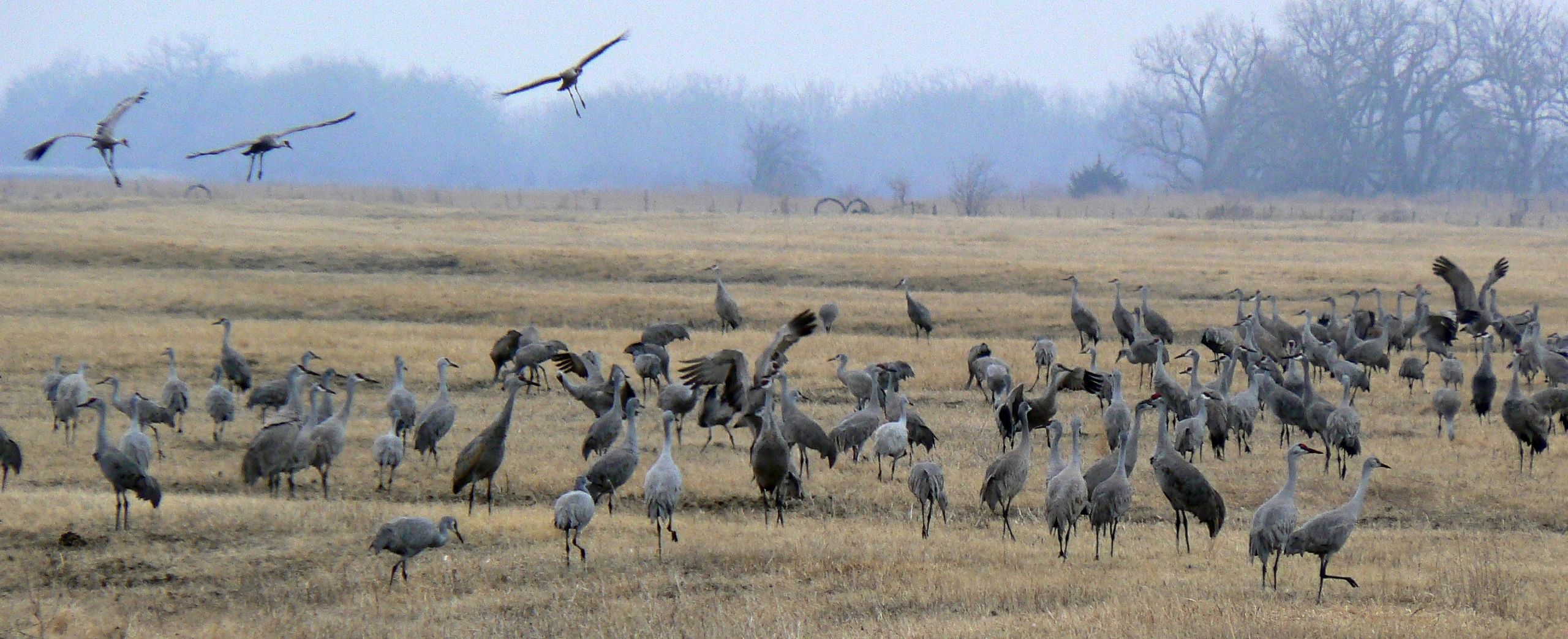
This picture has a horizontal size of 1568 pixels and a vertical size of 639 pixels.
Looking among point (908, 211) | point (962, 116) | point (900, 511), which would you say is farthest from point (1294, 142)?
point (900, 511)

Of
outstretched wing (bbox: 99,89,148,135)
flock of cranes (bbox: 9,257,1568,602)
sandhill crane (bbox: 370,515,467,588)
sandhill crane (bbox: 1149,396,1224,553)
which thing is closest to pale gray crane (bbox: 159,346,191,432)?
flock of cranes (bbox: 9,257,1568,602)

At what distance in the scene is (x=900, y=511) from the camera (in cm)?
1270

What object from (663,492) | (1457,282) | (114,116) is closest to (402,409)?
(114,116)

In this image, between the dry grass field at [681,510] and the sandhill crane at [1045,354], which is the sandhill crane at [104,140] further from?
the sandhill crane at [1045,354]

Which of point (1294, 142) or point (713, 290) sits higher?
point (1294, 142)

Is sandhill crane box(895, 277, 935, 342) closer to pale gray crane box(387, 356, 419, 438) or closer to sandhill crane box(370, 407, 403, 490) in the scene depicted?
pale gray crane box(387, 356, 419, 438)

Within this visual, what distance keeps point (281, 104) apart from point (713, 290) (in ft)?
381

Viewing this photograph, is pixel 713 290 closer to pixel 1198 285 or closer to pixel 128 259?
pixel 1198 285

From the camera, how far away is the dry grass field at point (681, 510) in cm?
911

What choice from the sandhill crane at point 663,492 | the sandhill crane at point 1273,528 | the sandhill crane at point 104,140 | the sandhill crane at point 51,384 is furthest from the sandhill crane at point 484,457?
the sandhill crane at point 51,384

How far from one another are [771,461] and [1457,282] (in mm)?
16344

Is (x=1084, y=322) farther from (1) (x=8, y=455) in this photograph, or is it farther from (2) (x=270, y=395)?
(1) (x=8, y=455)

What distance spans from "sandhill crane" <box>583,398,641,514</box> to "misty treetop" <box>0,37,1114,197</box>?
97696 mm

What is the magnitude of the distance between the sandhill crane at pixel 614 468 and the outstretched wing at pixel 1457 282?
16015 millimetres
